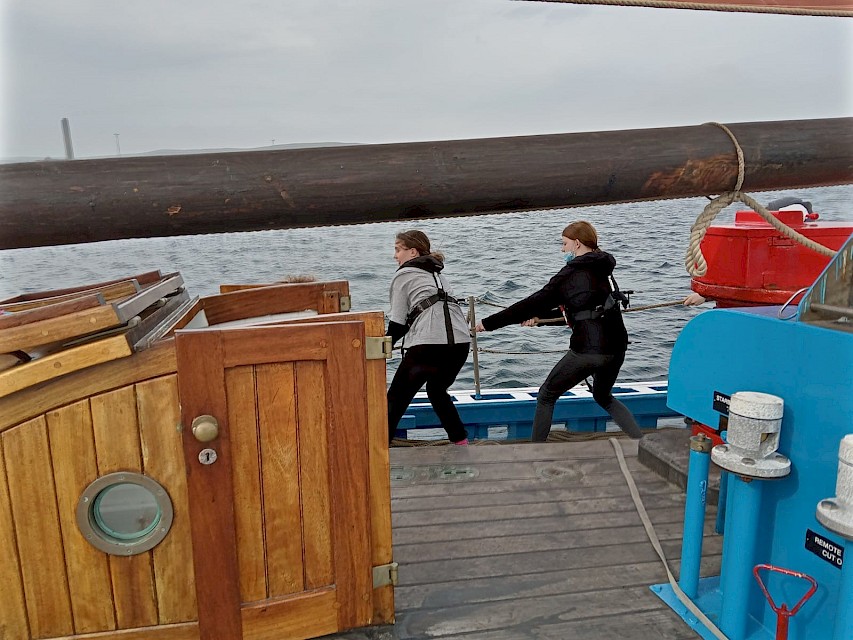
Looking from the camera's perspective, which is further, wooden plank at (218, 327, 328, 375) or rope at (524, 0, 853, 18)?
wooden plank at (218, 327, 328, 375)

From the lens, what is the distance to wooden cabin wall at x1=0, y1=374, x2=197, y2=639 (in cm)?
202

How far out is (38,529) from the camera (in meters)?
2.06

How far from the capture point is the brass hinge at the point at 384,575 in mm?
2455

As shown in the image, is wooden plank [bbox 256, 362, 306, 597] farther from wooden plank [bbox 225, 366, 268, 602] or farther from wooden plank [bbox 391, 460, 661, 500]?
wooden plank [bbox 391, 460, 661, 500]

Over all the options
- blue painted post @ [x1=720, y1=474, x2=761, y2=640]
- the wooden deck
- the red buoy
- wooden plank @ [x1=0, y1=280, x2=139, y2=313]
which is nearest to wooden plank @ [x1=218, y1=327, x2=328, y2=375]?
wooden plank @ [x1=0, y1=280, x2=139, y2=313]

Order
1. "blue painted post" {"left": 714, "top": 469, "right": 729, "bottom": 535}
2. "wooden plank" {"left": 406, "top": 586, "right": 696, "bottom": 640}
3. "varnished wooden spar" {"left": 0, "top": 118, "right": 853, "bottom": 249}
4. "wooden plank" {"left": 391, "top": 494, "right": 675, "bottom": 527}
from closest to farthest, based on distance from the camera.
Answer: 1. "varnished wooden spar" {"left": 0, "top": 118, "right": 853, "bottom": 249}
2. "wooden plank" {"left": 406, "top": 586, "right": 696, "bottom": 640}
3. "blue painted post" {"left": 714, "top": 469, "right": 729, "bottom": 535}
4. "wooden plank" {"left": 391, "top": 494, "right": 675, "bottom": 527}

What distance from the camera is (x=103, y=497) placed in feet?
6.90

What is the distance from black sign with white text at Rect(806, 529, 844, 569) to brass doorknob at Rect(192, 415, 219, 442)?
1.87 m

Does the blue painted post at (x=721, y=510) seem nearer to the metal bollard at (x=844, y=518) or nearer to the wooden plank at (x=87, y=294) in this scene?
the metal bollard at (x=844, y=518)

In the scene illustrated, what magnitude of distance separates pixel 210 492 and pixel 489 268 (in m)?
21.3

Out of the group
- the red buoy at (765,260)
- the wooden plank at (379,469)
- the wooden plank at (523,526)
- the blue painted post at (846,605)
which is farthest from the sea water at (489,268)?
the blue painted post at (846,605)

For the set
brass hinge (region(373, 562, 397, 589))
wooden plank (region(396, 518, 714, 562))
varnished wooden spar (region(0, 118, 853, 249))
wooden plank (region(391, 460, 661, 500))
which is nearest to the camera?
varnished wooden spar (region(0, 118, 853, 249))

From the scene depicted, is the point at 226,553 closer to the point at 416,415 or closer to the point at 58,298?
the point at 58,298

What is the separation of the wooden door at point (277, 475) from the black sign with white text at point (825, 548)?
4.65ft
